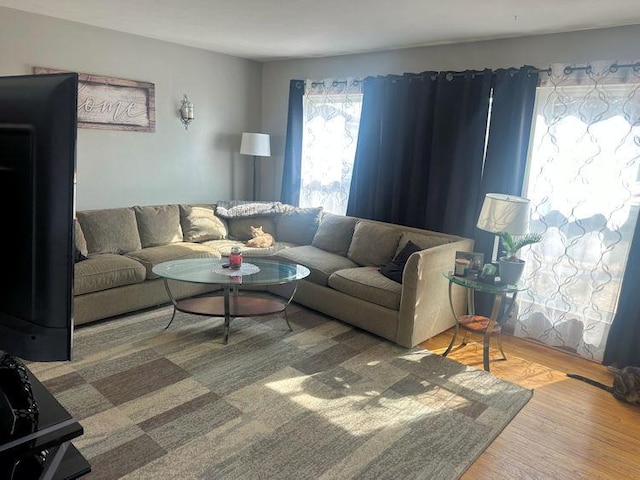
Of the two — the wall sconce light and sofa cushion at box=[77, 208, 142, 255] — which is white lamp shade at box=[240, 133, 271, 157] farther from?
sofa cushion at box=[77, 208, 142, 255]

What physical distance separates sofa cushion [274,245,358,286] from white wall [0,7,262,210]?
5.00ft

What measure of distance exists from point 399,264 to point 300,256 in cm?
96

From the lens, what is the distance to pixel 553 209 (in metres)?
3.46

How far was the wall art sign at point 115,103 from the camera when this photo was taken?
4000 millimetres

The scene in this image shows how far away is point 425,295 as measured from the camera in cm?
338

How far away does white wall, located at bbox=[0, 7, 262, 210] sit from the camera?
374cm

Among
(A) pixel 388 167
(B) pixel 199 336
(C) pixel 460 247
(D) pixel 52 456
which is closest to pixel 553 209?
(C) pixel 460 247

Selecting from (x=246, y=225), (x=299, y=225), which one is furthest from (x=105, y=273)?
(x=299, y=225)

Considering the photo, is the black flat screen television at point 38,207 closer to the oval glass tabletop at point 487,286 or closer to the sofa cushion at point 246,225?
the oval glass tabletop at point 487,286

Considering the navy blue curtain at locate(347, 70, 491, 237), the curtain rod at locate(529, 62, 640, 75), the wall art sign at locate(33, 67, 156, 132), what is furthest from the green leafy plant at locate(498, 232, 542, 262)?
the wall art sign at locate(33, 67, 156, 132)

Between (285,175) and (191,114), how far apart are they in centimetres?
123

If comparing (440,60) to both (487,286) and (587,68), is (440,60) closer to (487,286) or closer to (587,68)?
(587,68)

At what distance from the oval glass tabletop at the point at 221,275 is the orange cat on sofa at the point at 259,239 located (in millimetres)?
611

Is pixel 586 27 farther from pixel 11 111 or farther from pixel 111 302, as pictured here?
→ pixel 111 302
